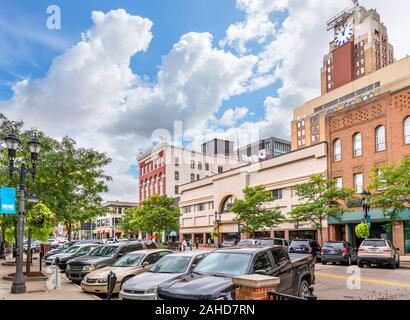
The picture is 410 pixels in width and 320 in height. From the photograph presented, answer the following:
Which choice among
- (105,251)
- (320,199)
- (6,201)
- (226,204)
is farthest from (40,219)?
(226,204)

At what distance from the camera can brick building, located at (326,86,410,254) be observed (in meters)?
34.7

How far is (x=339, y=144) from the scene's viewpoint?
135ft

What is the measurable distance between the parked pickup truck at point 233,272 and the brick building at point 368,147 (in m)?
24.9

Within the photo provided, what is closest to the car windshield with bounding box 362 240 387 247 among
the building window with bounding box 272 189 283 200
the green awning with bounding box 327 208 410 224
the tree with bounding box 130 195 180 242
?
the green awning with bounding box 327 208 410 224

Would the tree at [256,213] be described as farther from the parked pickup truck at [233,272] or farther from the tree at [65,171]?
the parked pickup truck at [233,272]

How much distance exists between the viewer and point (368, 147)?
124ft

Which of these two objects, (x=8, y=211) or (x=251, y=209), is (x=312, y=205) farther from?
(x=8, y=211)

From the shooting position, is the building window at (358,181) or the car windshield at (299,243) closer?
the car windshield at (299,243)

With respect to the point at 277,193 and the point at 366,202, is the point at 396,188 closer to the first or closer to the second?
the point at 366,202

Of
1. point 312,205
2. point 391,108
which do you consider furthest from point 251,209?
point 391,108

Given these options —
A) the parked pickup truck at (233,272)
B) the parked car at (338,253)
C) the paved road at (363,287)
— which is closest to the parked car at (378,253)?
the parked car at (338,253)

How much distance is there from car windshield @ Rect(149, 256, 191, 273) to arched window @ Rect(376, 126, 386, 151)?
29291 millimetres

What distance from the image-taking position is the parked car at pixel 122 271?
A: 1323 cm
